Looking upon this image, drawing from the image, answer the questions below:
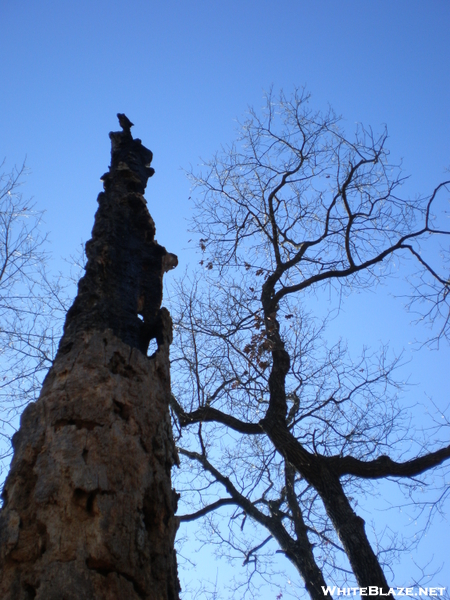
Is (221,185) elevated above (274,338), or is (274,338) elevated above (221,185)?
(221,185)

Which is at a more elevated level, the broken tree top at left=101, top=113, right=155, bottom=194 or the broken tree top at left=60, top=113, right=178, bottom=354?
the broken tree top at left=101, top=113, right=155, bottom=194

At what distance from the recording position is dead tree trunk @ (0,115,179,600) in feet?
6.43

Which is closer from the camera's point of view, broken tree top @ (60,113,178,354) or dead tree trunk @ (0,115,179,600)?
dead tree trunk @ (0,115,179,600)

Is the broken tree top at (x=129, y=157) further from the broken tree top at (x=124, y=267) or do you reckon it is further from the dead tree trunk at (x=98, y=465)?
the dead tree trunk at (x=98, y=465)

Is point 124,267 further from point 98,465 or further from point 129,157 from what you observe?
point 98,465

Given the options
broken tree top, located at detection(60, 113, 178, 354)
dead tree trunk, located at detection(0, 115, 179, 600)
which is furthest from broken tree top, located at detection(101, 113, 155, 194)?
dead tree trunk, located at detection(0, 115, 179, 600)

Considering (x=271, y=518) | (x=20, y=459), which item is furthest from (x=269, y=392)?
(x=20, y=459)

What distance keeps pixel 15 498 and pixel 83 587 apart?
0.57m

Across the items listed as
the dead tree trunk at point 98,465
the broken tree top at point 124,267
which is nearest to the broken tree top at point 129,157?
the broken tree top at point 124,267

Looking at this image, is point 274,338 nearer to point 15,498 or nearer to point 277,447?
point 277,447

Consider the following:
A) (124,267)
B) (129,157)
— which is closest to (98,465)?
(124,267)

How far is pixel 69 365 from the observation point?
2701mm

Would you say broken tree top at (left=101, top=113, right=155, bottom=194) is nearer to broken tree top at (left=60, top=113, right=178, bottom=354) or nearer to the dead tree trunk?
broken tree top at (left=60, top=113, right=178, bottom=354)

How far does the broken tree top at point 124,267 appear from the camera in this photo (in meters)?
3.07
